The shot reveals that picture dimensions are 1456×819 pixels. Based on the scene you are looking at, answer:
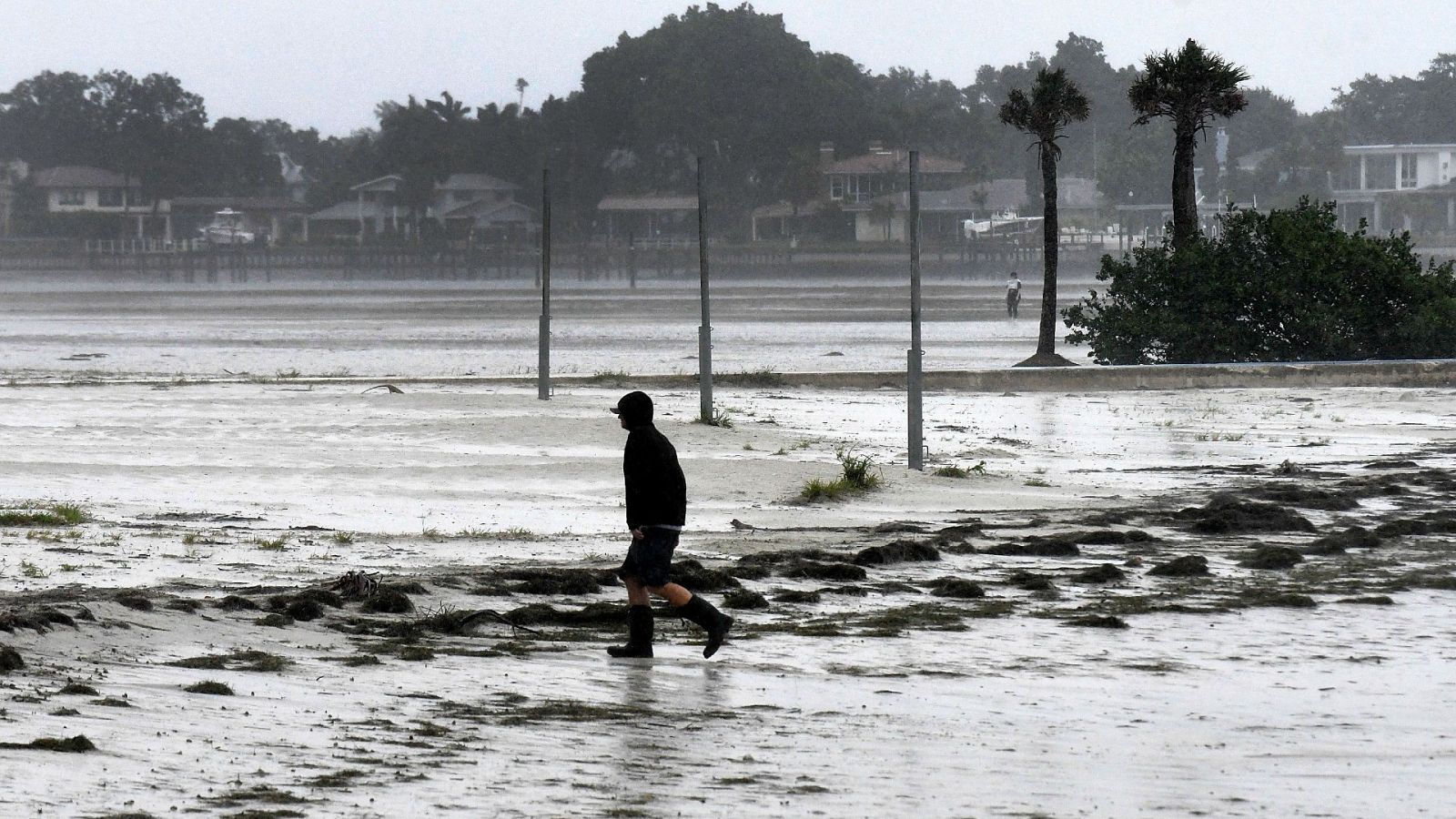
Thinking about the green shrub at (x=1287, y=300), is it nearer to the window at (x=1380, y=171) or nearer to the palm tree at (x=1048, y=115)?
the palm tree at (x=1048, y=115)

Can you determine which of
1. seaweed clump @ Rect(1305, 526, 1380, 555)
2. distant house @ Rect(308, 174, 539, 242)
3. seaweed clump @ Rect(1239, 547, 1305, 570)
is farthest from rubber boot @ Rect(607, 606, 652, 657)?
distant house @ Rect(308, 174, 539, 242)

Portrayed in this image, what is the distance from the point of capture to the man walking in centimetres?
823

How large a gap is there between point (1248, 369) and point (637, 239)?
287ft

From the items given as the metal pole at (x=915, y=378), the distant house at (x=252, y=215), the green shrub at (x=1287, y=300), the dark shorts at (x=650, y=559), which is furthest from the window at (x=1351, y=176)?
the dark shorts at (x=650, y=559)

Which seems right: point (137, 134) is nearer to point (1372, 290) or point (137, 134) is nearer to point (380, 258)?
point (380, 258)

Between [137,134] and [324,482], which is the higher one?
[137,134]

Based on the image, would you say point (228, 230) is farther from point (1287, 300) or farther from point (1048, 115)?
point (1287, 300)

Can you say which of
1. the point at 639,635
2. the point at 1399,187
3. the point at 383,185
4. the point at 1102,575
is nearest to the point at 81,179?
the point at 383,185

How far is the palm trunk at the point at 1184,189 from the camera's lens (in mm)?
31391

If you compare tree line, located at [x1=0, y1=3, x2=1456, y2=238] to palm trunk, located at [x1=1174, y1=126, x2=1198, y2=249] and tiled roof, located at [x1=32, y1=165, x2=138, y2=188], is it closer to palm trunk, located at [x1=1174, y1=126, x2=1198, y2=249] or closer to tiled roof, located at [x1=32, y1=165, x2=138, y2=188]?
tiled roof, located at [x1=32, y1=165, x2=138, y2=188]

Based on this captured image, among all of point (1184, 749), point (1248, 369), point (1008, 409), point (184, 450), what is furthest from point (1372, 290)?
point (1184, 749)

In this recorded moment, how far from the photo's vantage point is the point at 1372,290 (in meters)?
29.3

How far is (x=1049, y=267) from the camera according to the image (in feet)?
114

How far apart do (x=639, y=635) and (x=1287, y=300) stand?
22586 millimetres
